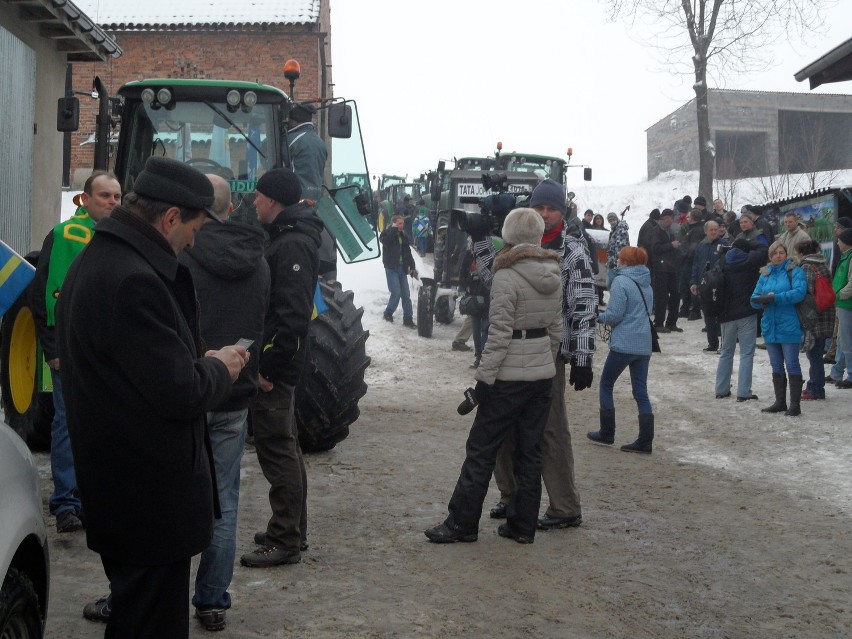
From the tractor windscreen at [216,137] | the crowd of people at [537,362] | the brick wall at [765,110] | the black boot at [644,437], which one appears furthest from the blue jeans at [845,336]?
the brick wall at [765,110]

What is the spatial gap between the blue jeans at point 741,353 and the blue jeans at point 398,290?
6816 mm

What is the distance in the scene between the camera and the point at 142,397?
10.1ft

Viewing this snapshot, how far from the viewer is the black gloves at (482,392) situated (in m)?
5.91

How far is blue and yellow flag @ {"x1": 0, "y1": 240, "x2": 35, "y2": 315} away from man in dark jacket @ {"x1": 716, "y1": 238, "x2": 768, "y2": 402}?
789 cm

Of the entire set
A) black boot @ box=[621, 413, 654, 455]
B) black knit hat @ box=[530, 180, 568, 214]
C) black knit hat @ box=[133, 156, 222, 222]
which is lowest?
black boot @ box=[621, 413, 654, 455]

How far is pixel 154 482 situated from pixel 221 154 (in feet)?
16.7

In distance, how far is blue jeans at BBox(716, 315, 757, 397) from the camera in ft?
36.8

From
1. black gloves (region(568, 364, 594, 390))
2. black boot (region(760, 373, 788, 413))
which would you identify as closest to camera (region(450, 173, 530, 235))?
black gloves (region(568, 364, 594, 390))

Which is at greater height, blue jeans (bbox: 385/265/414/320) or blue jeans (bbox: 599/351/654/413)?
blue jeans (bbox: 385/265/414/320)

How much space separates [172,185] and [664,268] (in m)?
14.2

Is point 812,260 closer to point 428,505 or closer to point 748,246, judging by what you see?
point 748,246

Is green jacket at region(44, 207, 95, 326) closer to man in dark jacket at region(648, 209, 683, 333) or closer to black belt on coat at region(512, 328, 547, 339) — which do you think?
black belt on coat at region(512, 328, 547, 339)

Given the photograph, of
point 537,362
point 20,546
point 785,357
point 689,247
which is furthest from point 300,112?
point 689,247

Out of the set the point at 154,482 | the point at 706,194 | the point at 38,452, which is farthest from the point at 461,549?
the point at 706,194
